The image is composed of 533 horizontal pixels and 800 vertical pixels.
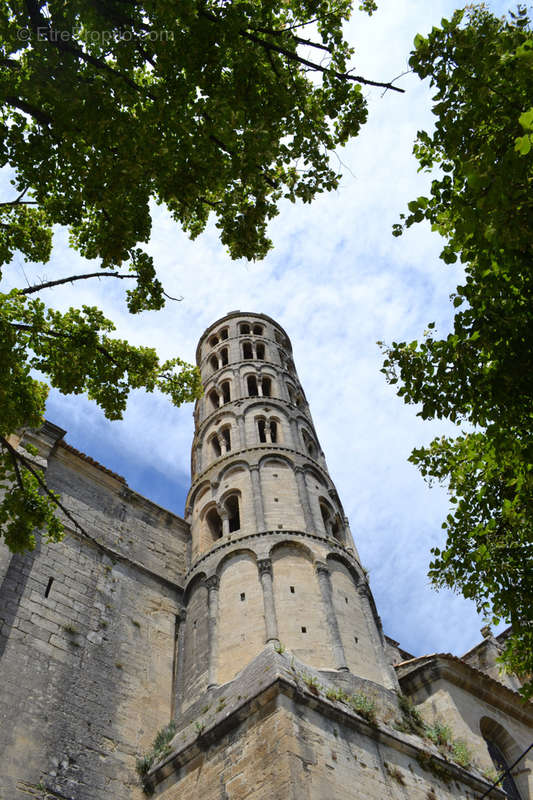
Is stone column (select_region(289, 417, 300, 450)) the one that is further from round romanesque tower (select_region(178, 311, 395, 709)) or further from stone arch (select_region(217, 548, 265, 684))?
stone arch (select_region(217, 548, 265, 684))

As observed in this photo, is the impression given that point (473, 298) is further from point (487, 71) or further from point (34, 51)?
point (34, 51)

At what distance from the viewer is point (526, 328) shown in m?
6.86

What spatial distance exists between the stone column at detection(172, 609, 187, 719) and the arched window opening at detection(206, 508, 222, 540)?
2.82 meters

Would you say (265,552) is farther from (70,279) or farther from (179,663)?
(70,279)

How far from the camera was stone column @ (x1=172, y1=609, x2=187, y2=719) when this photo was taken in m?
14.2

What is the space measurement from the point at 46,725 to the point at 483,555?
8.26 meters

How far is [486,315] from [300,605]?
31.1 feet

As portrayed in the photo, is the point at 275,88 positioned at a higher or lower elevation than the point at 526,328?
higher

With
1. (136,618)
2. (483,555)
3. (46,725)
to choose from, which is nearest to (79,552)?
(136,618)

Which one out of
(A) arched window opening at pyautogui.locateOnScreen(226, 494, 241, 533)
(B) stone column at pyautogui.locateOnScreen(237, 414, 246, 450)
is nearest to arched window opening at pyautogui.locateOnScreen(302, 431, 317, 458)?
(B) stone column at pyautogui.locateOnScreen(237, 414, 246, 450)

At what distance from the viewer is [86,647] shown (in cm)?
1356

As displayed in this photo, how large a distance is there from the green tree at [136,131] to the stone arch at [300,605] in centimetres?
670

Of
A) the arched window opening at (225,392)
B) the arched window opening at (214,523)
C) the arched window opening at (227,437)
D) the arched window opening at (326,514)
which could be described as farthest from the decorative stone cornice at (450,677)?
the arched window opening at (225,392)

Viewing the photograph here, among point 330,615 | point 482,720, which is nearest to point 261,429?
point 330,615
